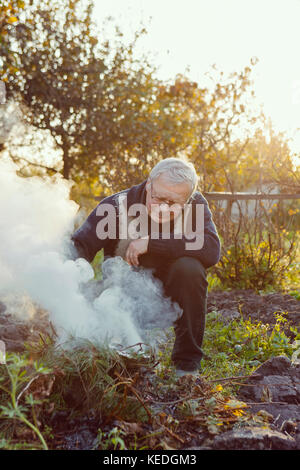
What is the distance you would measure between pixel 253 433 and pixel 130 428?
51 cm

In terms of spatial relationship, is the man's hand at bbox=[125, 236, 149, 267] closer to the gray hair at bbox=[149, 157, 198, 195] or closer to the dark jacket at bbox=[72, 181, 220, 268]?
the dark jacket at bbox=[72, 181, 220, 268]

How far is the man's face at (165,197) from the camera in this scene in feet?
9.37

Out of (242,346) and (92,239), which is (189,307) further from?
(242,346)

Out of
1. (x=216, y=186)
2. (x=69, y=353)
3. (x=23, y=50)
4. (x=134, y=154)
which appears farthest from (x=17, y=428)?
(x=23, y=50)

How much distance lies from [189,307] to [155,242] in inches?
17.9

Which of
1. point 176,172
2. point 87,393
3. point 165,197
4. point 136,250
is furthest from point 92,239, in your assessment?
point 87,393

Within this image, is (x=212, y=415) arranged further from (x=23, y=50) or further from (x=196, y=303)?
(x=23, y=50)

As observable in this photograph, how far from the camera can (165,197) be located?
289cm

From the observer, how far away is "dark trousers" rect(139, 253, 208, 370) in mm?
2828

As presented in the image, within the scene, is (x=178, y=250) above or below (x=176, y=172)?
below

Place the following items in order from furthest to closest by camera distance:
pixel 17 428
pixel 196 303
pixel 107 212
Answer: pixel 107 212, pixel 196 303, pixel 17 428

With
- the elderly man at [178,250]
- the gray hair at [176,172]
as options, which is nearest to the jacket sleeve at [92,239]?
the elderly man at [178,250]

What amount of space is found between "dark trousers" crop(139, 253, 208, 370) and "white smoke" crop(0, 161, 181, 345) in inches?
5.0

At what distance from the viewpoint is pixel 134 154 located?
23.8 feet
